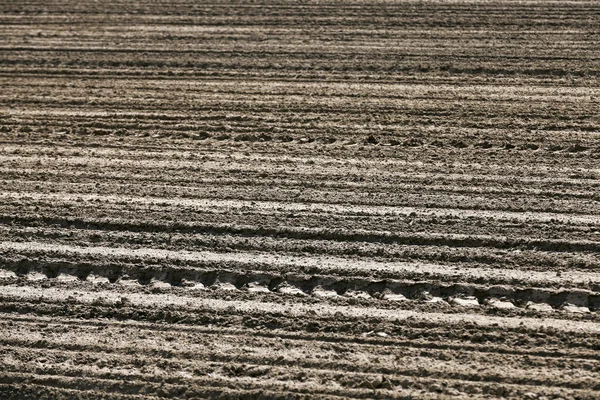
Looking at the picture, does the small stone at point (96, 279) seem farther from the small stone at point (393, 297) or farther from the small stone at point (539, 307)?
the small stone at point (539, 307)

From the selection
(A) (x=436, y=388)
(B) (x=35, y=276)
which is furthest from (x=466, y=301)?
(B) (x=35, y=276)

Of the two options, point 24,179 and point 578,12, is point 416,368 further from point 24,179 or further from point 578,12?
point 578,12

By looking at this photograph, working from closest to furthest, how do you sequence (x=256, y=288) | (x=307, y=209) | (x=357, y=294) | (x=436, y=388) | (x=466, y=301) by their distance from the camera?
(x=436, y=388) < (x=466, y=301) < (x=357, y=294) < (x=256, y=288) < (x=307, y=209)

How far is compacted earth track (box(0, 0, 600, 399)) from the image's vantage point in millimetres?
5270

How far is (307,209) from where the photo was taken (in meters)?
6.65

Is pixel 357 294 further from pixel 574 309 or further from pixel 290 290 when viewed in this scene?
pixel 574 309

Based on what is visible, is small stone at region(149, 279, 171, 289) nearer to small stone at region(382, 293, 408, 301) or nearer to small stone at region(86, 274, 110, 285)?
small stone at region(86, 274, 110, 285)

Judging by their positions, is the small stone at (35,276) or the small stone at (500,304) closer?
the small stone at (500,304)

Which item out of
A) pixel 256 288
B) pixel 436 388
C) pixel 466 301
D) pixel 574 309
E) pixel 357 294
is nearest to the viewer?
pixel 436 388

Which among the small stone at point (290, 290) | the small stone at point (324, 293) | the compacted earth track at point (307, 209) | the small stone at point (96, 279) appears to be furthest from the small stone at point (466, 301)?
the small stone at point (96, 279)

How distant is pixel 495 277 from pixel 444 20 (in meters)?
4.90

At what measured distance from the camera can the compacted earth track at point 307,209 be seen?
5270 millimetres

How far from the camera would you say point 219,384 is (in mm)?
5137

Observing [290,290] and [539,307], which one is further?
[290,290]
